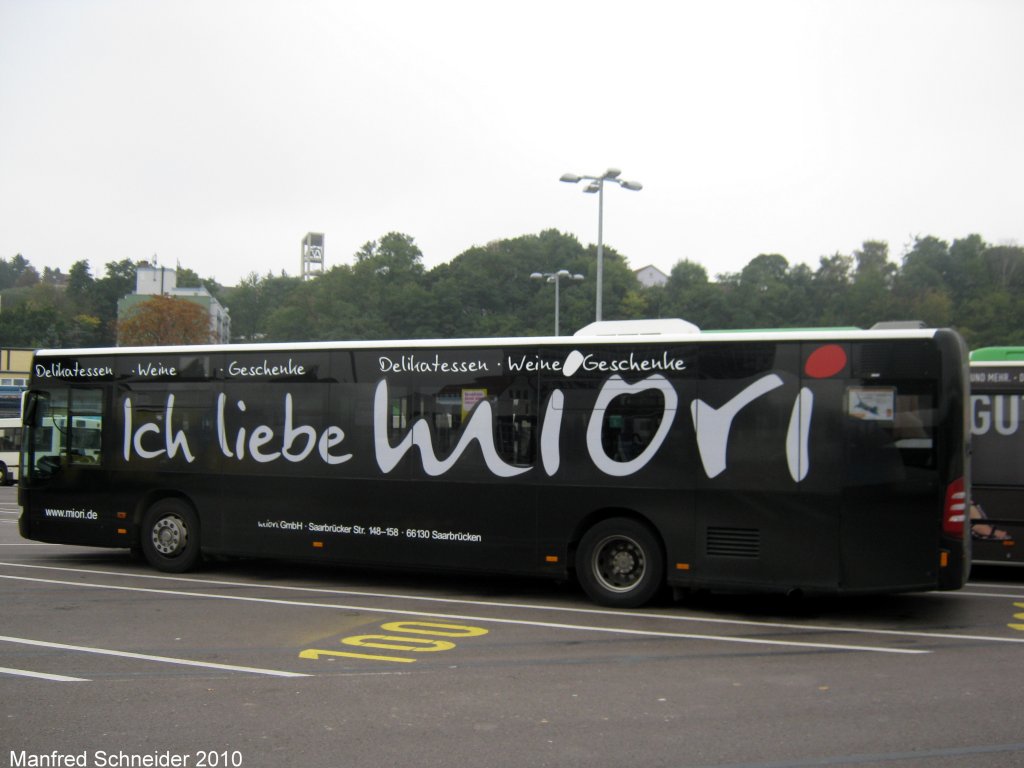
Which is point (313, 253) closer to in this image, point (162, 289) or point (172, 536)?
point (162, 289)

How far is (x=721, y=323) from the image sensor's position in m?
40.8

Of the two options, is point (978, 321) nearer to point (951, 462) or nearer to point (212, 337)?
point (951, 462)

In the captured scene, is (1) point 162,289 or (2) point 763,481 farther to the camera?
(1) point 162,289

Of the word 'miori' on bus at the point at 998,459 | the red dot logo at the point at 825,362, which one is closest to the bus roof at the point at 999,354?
the word 'miori' on bus at the point at 998,459

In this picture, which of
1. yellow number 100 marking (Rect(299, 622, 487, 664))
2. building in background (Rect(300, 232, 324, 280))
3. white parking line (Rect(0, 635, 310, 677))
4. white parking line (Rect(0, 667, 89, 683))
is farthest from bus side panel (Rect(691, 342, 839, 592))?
building in background (Rect(300, 232, 324, 280))

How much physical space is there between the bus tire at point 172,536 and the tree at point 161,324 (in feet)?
178

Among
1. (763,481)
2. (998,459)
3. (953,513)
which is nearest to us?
(953,513)

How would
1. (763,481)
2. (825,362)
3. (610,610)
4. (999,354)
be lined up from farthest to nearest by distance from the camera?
(999,354) < (610,610) < (763,481) < (825,362)

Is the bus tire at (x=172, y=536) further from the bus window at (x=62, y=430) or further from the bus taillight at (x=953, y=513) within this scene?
the bus taillight at (x=953, y=513)

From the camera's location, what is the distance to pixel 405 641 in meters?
8.70

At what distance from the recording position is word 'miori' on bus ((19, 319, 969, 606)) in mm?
A: 9344

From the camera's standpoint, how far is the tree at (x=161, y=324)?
6481cm

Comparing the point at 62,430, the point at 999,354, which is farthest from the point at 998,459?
the point at 62,430

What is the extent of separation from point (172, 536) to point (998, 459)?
36.3ft
